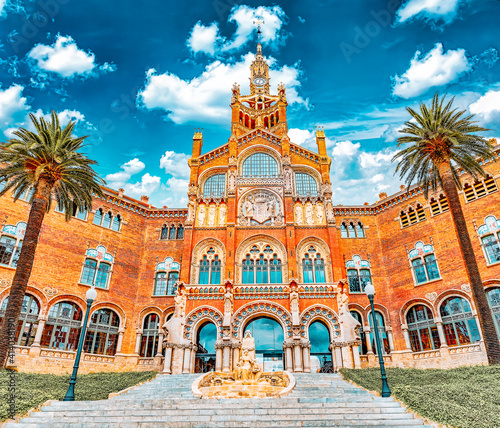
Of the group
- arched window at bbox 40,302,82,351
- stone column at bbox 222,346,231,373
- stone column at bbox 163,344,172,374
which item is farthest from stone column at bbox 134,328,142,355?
stone column at bbox 222,346,231,373

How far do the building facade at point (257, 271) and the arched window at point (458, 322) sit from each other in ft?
0.30

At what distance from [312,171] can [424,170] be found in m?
12.2

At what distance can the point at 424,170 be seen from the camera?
1021 inches

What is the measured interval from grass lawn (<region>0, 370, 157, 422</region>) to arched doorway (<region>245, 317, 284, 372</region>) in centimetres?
857

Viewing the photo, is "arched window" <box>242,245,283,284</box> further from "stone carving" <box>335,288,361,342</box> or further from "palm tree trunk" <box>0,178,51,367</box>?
"palm tree trunk" <box>0,178,51,367</box>

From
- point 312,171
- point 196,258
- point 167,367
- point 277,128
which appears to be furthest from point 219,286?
point 277,128

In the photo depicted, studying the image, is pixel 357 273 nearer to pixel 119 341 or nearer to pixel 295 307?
pixel 295 307

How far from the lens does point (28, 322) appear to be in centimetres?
2709

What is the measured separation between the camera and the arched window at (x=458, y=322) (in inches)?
1069

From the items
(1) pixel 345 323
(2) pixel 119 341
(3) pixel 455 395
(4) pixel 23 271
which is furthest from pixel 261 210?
(3) pixel 455 395

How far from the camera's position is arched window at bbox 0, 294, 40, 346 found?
87.2 feet

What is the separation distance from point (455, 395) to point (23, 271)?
21.7m

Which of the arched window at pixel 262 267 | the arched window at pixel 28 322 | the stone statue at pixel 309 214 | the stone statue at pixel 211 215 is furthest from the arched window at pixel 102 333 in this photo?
the stone statue at pixel 309 214

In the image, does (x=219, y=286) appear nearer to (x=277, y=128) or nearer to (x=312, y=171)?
(x=312, y=171)
